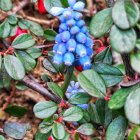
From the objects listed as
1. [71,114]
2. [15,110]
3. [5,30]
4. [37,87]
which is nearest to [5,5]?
[5,30]

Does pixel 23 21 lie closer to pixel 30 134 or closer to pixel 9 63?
pixel 9 63

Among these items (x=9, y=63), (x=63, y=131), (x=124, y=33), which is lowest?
(x=63, y=131)

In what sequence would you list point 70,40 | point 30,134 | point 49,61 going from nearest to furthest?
point 70,40 → point 49,61 → point 30,134

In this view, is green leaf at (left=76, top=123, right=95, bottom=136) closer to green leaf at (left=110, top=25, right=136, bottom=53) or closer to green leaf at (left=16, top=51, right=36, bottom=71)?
green leaf at (left=16, top=51, right=36, bottom=71)

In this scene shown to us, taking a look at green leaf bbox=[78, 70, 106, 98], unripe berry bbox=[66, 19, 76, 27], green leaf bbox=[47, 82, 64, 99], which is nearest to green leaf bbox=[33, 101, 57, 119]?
green leaf bbox=[47, 82, 64, 99]

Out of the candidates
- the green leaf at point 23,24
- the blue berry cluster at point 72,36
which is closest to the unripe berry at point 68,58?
the blue berry cluster at point 72,36

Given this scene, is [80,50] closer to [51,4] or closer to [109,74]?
[109,74]

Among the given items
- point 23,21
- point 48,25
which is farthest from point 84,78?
point 48,25
